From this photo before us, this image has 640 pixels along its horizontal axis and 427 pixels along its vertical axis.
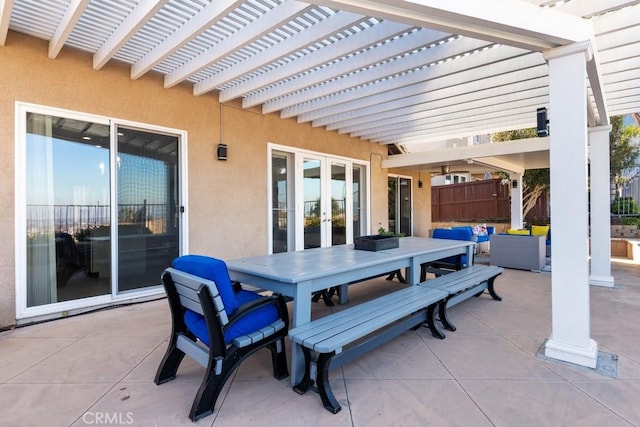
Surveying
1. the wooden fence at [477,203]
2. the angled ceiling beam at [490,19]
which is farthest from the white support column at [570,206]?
the wooden fence at [477,203]

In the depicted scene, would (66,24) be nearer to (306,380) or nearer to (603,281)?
(306,380)

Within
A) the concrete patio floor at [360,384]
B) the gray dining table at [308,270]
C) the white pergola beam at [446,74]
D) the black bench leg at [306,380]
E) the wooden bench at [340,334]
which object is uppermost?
the white pergola beam at [446,74]

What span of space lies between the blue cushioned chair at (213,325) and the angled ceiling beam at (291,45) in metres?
2.35

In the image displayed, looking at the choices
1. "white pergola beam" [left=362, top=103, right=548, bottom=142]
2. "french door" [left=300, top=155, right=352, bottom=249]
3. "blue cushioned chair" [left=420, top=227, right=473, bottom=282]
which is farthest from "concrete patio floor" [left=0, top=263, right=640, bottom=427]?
"french door" [left=300, top=155, right=352, bottom=249]

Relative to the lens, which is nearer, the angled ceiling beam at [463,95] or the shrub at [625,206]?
the angled ceiling beam at [463,95]

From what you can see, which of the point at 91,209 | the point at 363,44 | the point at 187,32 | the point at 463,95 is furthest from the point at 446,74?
the point at 91,209

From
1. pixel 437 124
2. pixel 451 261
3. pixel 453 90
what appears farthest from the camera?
pixel 437 124

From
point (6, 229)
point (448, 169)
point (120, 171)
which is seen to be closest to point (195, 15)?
point (120, 171)

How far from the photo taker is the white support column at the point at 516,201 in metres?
8.31

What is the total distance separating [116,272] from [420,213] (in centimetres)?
812

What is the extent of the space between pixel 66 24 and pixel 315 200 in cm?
450

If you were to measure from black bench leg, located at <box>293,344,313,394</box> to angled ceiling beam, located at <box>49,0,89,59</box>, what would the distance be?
10.4 ft

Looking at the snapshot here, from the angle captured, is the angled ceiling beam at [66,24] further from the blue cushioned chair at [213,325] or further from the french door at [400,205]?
the french door at [400,205]

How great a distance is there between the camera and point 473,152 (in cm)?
655
